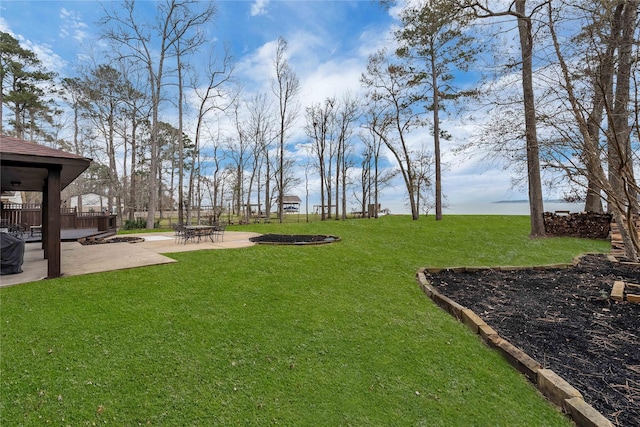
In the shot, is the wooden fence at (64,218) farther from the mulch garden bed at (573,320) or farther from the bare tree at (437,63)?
the bare tree at (437,63)

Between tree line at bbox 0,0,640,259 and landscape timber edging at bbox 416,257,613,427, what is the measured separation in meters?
1.83

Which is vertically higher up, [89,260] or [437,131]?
[437,131]

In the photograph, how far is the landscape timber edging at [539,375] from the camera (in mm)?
2004

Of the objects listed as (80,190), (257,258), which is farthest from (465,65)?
(80,190)

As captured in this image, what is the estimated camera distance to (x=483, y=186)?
356 inches

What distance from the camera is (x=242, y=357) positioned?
2602mm

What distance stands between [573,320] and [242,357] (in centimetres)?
385

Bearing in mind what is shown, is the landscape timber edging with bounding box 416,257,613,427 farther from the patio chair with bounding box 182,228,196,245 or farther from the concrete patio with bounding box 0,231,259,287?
the patio chair with bounding box 182,228,196,245

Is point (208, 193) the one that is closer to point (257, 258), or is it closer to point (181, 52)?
point (181, 52)

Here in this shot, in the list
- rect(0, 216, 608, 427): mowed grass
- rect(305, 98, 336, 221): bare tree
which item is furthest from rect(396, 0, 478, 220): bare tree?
rect(0, 216, 608, 427): mowed grass

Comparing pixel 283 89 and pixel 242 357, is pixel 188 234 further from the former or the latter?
pixel 283 89

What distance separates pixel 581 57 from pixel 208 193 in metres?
21.8

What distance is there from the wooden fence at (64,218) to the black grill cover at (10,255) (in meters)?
6.88

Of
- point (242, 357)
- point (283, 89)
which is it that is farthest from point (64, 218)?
point (283, 89)
